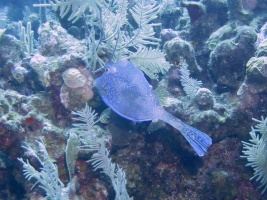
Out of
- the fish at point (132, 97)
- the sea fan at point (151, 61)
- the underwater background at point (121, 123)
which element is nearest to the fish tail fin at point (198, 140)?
the fish at point (132, 97)

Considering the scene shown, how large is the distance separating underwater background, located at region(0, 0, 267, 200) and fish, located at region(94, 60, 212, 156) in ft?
0.08

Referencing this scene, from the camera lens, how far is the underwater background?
3289 millimetres

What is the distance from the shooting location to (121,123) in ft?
12.4

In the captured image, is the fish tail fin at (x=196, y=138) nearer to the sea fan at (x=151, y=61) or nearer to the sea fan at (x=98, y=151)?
the sea fan at (x=98, y=151)

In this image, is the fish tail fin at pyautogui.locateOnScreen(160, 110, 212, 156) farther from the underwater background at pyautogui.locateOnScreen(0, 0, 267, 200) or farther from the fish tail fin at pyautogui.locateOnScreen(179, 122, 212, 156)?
the underwater background at pyautogui.locateOnScreen(0, 0, 267, 200)

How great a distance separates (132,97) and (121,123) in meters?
0.92

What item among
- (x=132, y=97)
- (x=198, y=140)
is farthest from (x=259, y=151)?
(x=132, y=97)

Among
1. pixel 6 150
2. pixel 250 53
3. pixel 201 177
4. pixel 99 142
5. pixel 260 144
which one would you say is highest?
pixel 250 53

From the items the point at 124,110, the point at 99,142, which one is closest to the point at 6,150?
the point at 99,142

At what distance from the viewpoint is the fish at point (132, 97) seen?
2771 mm

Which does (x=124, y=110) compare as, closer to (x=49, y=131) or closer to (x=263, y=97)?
(x=49, y=131)

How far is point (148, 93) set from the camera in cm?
294

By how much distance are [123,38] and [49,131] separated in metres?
2.32

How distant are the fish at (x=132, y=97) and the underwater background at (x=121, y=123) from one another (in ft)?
0.08
